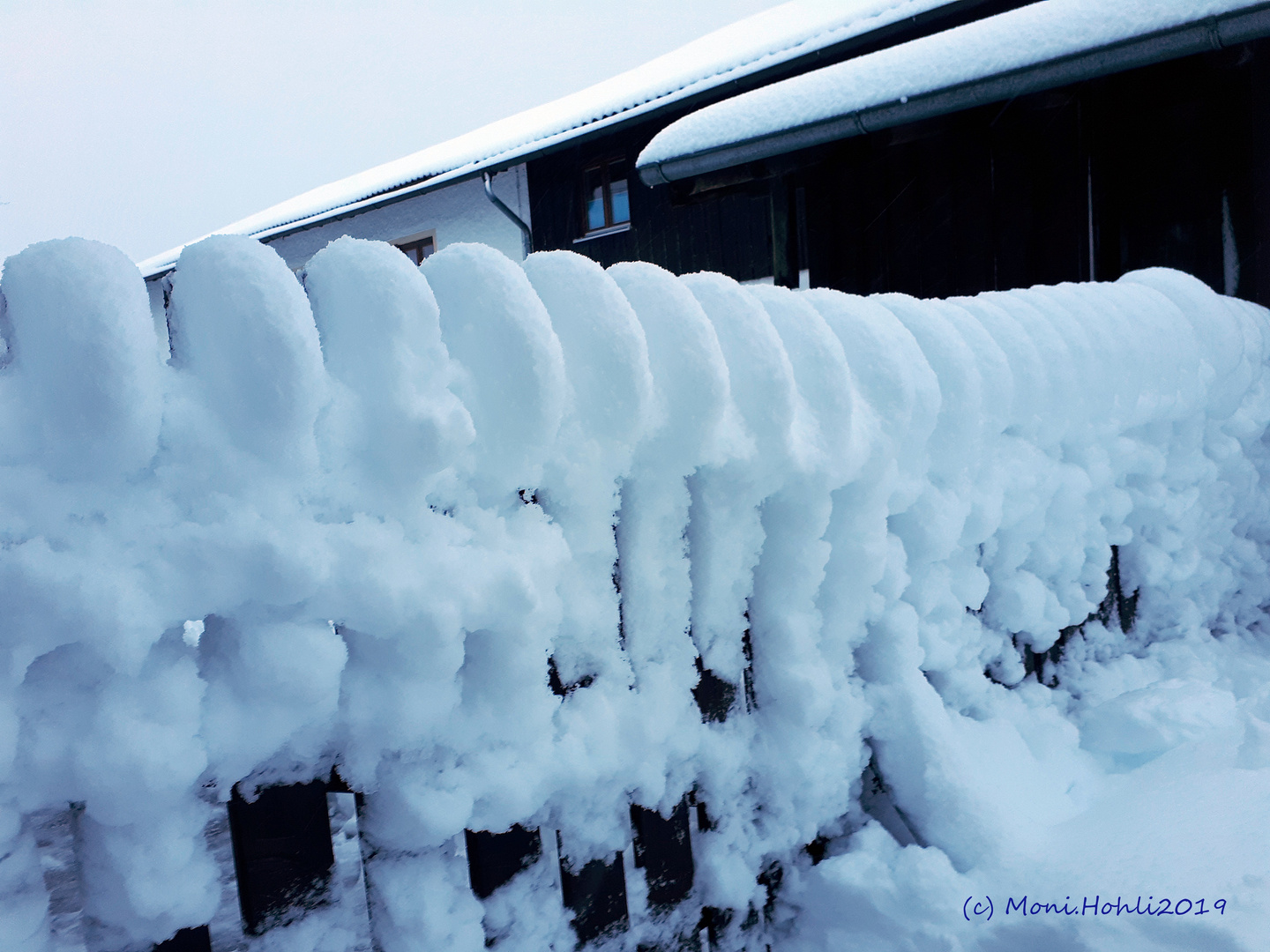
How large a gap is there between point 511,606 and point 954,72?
4.27m

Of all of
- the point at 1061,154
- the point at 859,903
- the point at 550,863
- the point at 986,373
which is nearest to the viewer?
the point at 550,863

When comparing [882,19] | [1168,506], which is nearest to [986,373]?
[1168,506]

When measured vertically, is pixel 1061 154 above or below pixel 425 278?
above

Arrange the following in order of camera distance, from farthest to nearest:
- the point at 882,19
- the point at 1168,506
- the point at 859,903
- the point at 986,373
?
the point at 882,19
the point at 1168,506
the point at 986,373
the point at 859,903

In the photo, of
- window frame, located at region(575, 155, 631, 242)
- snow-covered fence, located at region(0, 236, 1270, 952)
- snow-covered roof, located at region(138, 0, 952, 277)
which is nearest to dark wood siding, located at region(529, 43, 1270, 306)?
snow-covered roof, located at region(138, 0, 952, 277)

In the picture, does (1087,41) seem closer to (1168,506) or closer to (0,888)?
(1168,506)

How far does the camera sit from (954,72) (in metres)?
4.11

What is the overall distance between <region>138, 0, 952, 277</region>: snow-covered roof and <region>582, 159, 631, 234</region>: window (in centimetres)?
76

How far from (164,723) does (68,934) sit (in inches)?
12.8

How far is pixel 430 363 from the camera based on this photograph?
41.8 inches

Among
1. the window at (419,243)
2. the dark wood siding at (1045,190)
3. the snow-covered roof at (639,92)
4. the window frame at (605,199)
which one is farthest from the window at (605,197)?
the dark wood siding at (1045,190)

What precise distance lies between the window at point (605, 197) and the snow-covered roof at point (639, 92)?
756 millimetres

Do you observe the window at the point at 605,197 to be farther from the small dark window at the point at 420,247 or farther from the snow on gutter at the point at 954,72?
Result: the snow on gutter at the point at 954,72

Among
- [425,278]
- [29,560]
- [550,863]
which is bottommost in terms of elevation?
[550,863]
